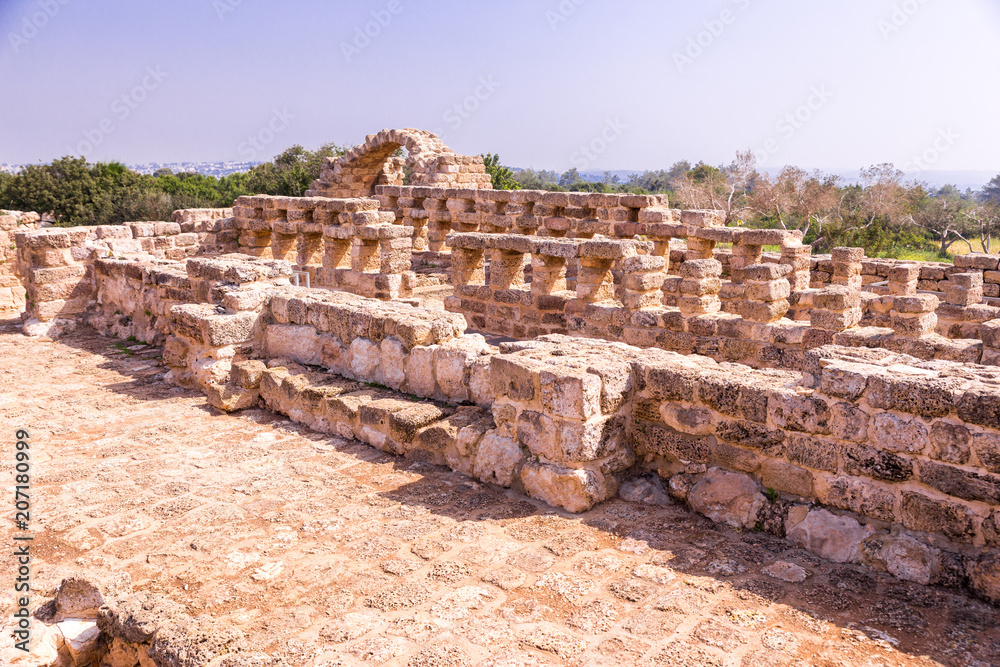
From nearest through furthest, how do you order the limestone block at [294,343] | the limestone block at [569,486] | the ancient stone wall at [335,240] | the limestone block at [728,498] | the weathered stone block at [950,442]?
the weathered stone block at [950,442] < the limestone block at [728,498] < the limestone block at [569,486] < the limestone block at [294,343] < the ancient stone wall at [335,240]

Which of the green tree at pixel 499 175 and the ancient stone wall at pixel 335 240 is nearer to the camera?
the ancient stone wall at pixel 335 240

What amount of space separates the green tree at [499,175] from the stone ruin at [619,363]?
45.7 feet

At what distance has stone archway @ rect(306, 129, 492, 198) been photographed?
17.5 metres

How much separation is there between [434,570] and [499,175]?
81.9 feet

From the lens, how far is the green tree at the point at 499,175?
2659 centimetres

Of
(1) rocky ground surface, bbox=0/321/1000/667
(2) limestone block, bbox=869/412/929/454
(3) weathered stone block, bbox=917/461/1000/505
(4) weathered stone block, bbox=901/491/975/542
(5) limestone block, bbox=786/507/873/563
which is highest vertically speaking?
(2) limestone block, bbox=869/412/929/454

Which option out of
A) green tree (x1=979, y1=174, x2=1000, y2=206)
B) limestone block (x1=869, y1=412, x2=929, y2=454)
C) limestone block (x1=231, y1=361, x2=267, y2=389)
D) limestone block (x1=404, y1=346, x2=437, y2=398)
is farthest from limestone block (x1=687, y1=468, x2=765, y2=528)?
green tree (x1=979, y1=174, x2=1000, y2=206)

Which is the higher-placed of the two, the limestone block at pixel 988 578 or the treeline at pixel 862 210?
the treeline at pixel 862 210

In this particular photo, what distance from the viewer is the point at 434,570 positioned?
3.32m

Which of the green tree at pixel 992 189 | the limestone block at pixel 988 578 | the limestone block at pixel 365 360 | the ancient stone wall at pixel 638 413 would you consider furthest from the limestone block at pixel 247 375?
the green tree at pixel 992 189

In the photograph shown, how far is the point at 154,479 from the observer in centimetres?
437

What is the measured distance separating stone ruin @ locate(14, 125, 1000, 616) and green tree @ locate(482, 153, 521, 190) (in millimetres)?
13942

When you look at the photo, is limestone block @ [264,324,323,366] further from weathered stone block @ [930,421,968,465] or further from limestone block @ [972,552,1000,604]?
limestone block @ [972,552,1000,604]

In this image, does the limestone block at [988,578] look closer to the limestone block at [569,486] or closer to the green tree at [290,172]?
the limestone block at [569,486]
